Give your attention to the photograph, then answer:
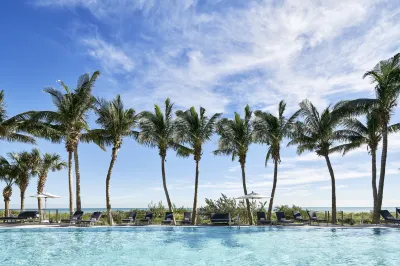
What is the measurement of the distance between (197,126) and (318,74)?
26.4 ft

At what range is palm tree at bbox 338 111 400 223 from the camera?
2094 cm

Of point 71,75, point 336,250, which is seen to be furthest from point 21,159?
point 336,250

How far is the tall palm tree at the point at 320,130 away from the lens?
22016mm

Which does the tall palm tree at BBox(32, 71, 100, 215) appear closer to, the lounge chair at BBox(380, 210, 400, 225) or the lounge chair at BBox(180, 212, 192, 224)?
the lounge chair at BBox(180, 212, 192, 224)

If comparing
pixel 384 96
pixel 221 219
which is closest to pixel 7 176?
pixel 221 219

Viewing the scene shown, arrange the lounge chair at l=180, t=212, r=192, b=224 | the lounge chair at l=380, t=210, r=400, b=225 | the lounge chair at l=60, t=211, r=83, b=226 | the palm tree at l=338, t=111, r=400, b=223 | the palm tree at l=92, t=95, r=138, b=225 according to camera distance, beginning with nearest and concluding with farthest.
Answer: the lounge chair at l=380, t=210, r=400, b=225 → the lounge chair at l=60, t=211, r=83, b=226 → the lounge chair at l=180, t=212, r=192, b=224 → the palm tree at l=338, t=111, r=400, b=223 → the palm tree at l=92, t=95, r=138, b=225

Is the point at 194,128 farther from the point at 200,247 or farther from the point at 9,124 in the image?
the point at 9,124

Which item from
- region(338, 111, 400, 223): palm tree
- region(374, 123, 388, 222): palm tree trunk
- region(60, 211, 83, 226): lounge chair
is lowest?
region(60, 211, 83, 226): lounge chair

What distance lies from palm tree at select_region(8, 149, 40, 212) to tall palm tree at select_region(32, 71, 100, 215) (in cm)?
638

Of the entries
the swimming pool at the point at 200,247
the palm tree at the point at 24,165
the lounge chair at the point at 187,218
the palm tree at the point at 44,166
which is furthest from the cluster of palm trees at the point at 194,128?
the swimming pool at the point at 200,247

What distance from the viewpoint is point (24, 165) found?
1092 inches

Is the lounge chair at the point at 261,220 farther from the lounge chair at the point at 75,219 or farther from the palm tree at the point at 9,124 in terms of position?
the palm tree at the point at 9,124

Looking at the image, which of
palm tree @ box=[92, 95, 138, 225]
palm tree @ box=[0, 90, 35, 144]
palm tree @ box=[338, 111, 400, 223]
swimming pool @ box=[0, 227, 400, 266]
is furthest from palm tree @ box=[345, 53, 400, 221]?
palm tree @ box=[0, 90, 35, 144]

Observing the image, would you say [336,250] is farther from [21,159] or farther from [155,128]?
[21,159]
